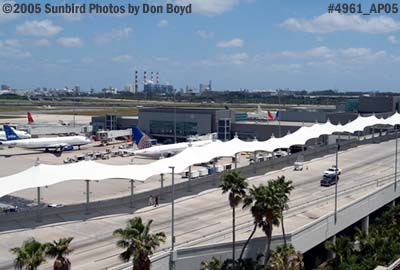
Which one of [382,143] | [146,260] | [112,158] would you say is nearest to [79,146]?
[112,158]

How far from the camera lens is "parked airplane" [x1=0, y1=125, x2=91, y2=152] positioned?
121 meters

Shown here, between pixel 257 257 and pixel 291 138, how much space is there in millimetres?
51664

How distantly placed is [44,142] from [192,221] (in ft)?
270

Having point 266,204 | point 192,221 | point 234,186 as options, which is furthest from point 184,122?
point 266,204

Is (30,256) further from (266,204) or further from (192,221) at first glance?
(192,221)

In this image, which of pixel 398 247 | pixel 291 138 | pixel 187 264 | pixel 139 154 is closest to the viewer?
pixel 187 264

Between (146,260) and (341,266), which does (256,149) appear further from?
(146,260)

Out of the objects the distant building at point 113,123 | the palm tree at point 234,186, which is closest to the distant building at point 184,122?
the distant building at point 113,123

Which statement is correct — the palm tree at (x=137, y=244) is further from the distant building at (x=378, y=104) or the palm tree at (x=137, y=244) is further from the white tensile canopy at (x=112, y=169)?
the distant building at (x=378, y=104)

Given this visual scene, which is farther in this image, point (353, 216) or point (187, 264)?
point (353, 216)

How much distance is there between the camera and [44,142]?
404 ft

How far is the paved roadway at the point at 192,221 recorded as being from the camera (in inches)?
1596

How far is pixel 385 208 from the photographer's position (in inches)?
2520

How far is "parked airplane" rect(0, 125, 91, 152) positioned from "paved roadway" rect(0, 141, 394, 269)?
6783 cm
